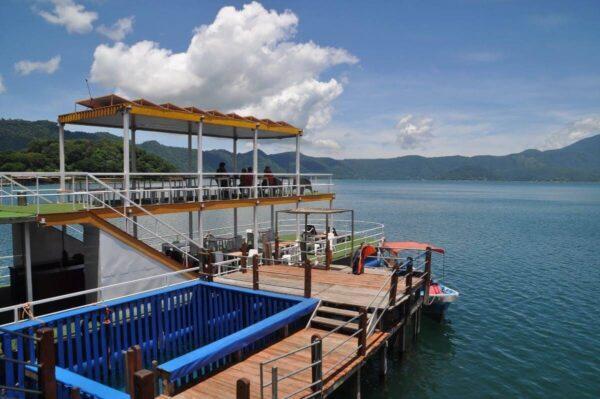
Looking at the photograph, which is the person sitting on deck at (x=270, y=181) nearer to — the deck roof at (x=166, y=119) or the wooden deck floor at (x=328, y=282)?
the deck roof at (x=166, y=119)

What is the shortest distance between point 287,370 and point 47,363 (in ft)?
16.4

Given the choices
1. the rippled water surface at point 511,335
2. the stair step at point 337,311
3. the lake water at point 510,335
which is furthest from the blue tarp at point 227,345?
the rippled water surface at point 511,335

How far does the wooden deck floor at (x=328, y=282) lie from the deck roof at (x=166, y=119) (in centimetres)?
700

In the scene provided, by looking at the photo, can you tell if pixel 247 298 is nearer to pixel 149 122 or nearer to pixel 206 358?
pixel 206 358

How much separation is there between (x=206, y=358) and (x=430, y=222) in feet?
199

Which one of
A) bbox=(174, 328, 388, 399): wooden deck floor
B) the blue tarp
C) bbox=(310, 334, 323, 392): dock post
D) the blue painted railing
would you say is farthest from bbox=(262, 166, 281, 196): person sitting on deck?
bbox=(310, 334, 323, 392): dock post

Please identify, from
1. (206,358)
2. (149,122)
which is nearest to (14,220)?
(206,358)

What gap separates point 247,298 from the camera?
14609 mm

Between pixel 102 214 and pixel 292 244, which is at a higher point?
pixel 102 214

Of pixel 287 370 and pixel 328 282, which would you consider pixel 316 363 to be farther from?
pixel 328 282

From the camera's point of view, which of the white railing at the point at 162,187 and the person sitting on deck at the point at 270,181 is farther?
the person sitting on deck at the point at 270,181

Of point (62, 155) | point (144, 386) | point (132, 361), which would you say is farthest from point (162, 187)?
point (144, 386)

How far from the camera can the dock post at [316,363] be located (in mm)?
8859

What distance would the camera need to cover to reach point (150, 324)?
45.5ft
